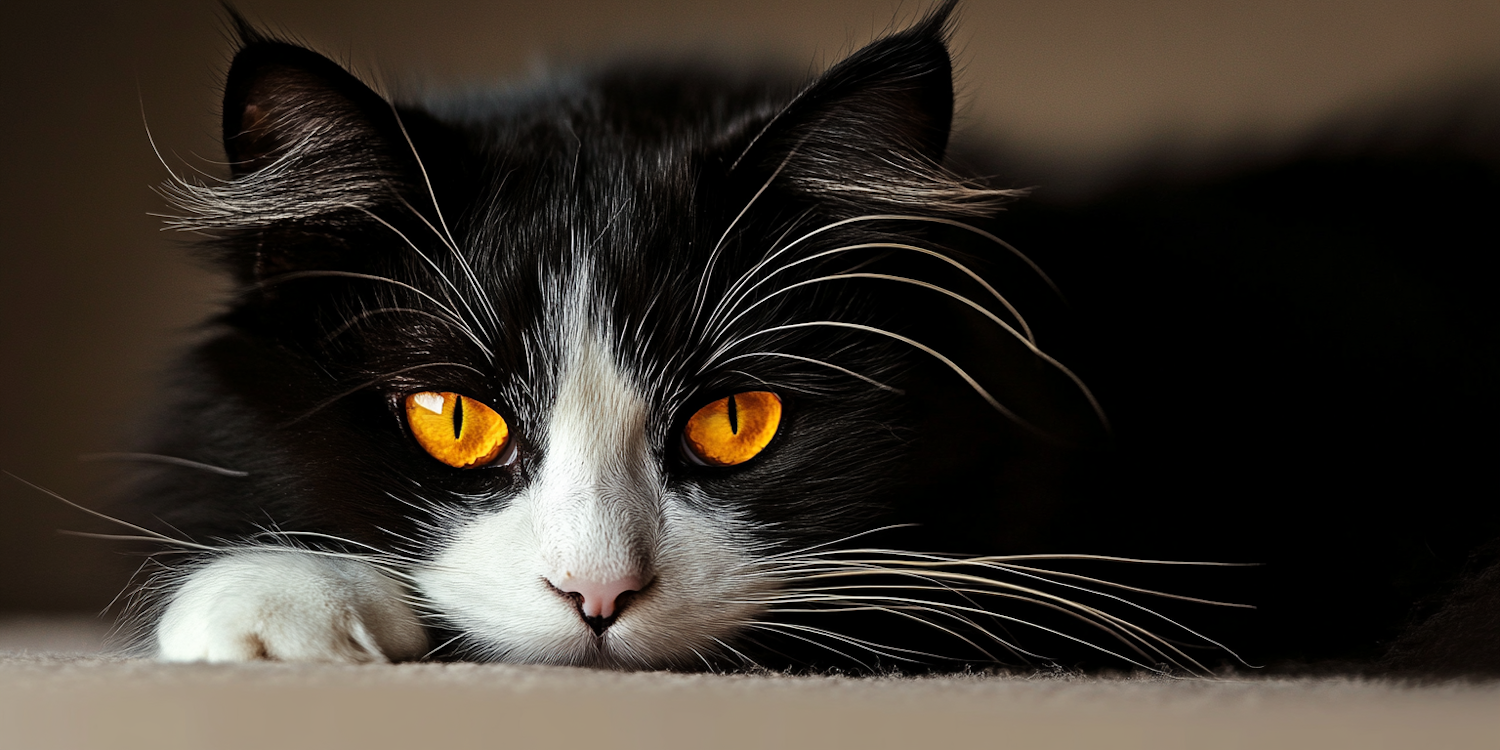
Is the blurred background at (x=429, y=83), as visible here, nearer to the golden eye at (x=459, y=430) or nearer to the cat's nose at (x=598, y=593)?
the golden eye at (x=459, y=430)

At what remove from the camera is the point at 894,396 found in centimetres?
102

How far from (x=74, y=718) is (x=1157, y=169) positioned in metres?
1.29

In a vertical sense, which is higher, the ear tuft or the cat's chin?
the ear tuft

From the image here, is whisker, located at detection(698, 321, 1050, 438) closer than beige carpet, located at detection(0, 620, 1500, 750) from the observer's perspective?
No

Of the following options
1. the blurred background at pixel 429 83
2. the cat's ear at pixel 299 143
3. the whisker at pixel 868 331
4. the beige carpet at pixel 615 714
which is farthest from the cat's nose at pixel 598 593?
the blurred background at pixel 429 83

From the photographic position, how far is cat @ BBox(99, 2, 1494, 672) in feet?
2.88

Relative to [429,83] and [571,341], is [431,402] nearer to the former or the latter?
[571,341]

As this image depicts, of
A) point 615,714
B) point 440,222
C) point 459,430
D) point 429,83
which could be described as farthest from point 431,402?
point 429,83

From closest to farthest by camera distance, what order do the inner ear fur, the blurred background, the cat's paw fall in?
the cat's paw → the inner ear fur → the blurred background

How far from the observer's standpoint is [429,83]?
1.42 meters

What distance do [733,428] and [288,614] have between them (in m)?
0.39

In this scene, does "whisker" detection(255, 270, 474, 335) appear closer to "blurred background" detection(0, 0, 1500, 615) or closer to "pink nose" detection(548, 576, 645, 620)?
"pink nose" detection(548, 576, 645, 620)

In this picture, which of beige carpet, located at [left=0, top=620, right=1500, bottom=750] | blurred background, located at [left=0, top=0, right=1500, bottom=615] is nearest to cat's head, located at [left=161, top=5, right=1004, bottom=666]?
beige carpet, located at [left=0, top=620, right=1500, bottom=750]

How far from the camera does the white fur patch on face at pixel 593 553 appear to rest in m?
0.84
